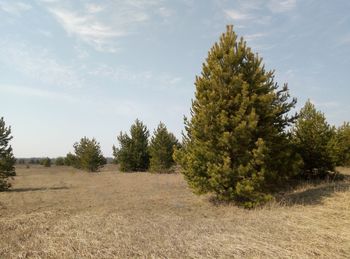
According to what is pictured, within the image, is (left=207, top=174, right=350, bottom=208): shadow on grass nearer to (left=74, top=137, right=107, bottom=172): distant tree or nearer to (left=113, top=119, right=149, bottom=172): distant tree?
(left=113, top=119, right=149, bottom=172): distant tree

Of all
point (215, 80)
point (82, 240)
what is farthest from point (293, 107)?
point (82, 240)

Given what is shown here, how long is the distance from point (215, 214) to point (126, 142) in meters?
34.9

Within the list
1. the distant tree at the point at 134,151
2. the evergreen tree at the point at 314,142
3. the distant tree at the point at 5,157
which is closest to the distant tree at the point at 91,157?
the distant tree at the point at 134,151

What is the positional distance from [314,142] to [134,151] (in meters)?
29.8

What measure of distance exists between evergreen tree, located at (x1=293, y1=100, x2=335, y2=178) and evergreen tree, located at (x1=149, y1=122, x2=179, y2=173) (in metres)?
21.5

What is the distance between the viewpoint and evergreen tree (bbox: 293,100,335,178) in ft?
67.3

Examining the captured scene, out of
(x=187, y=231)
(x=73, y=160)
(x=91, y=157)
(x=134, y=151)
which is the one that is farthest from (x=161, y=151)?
(x=73, y=160)

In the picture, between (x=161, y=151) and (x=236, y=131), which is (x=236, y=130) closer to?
(x=236, y=131)

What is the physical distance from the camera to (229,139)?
1355cm

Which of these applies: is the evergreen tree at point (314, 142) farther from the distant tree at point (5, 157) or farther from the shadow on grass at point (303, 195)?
the distant tree at point (5, 157)

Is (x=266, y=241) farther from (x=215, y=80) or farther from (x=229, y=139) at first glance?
(x=215, y=80)

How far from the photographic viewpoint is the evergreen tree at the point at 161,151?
1652 inches

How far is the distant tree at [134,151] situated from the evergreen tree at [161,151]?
129 inches

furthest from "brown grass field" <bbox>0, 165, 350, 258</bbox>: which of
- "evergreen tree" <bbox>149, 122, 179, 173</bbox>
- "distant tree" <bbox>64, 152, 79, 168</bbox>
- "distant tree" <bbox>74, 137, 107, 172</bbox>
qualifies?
"distant tree" <bbox>64, 152, 79, 168</bbox>
